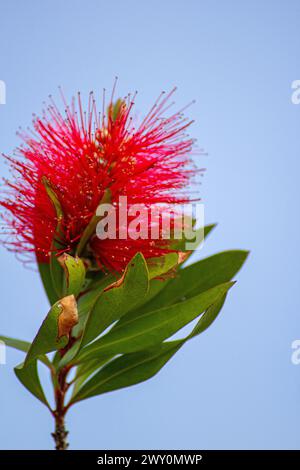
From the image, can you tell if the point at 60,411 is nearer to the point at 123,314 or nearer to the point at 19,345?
the point at 19,345

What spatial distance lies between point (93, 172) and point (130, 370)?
1.03 ft

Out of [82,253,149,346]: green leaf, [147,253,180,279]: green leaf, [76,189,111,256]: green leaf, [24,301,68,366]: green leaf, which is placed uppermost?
[76,189,111,256]: green leaf

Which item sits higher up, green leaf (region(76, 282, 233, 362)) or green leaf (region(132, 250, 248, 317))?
green leaf (region(132, 250, 248, 317))

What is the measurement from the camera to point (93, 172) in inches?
31.8

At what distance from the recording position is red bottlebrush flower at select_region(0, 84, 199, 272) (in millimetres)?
818

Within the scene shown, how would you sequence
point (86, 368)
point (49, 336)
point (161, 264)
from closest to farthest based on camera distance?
point (49, 336)
point (161, 264)
point (86, 368)

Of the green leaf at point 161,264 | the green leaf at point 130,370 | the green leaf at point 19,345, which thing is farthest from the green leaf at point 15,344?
the green leaf at point 161,264

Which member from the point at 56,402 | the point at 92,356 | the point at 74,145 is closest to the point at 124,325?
the point at 92,356

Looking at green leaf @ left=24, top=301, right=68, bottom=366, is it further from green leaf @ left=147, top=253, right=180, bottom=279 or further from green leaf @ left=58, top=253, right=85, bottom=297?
green leaf @ left=147, top=253, right=180, bottom=279

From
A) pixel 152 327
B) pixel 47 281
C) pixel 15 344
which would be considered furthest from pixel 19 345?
pixel 152 327

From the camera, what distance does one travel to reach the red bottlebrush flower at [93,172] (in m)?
0.82

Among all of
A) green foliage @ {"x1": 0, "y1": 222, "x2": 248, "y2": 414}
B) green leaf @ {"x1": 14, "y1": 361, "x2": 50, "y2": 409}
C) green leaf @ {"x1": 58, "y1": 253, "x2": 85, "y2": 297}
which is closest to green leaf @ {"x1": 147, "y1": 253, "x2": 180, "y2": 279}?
green foliage @ {"x1": 0, "y1": 222, "x2": 248, "y2": 414}

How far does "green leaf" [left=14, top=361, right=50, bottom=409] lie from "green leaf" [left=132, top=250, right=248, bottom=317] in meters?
0.21
